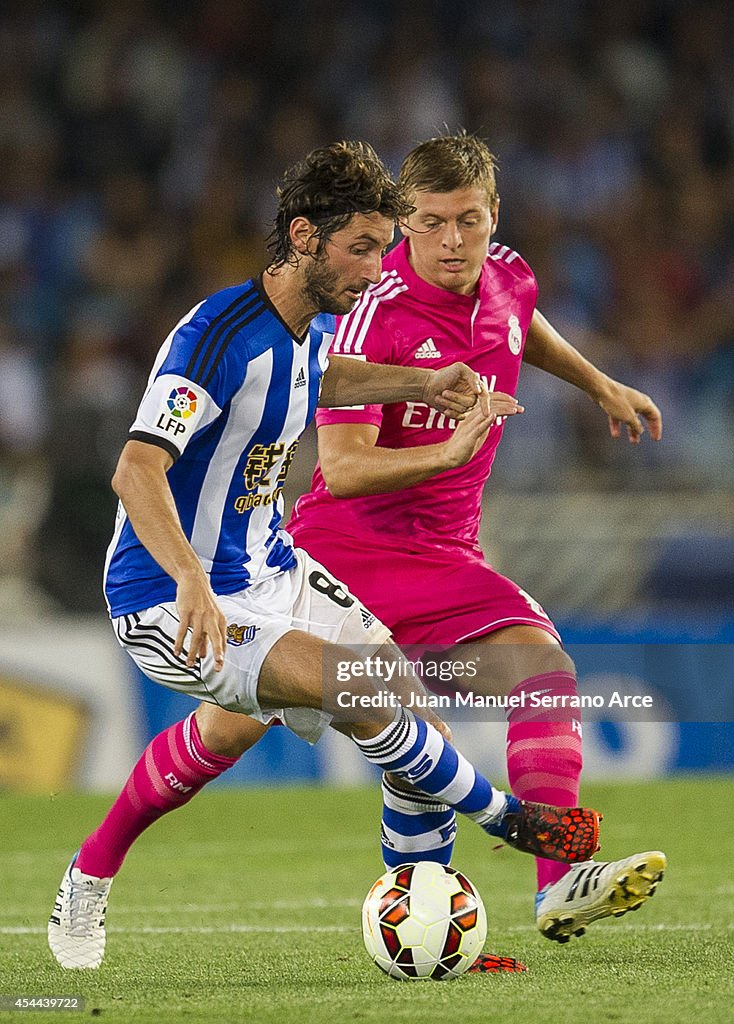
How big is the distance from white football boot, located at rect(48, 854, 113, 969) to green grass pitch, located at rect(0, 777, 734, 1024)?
0.23ft

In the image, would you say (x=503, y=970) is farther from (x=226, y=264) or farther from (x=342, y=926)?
(x=226, y=264)

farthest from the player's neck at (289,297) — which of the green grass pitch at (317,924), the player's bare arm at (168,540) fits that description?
the green grass pitch at (317,924)

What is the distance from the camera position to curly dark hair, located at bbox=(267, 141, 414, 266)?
15.2 feet

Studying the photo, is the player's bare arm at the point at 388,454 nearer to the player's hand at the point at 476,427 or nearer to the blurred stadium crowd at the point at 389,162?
the player's hand at the point at 476,427

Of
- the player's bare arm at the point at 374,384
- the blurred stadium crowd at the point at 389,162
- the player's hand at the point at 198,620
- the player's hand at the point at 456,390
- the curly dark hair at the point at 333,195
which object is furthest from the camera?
the blurred stadium crowd at the point at 389,162

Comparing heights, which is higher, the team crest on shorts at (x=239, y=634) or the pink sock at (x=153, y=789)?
the team crest on shorts at (x=239, y=634)

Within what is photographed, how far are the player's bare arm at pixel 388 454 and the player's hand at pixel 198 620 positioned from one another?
0.98 metres

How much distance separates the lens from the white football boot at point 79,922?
4.91 m

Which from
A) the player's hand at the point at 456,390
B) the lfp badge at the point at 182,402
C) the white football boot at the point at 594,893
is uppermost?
the player's hand at the point at 456,390

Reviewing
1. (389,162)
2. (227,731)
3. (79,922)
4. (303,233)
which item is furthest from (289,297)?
(389,162)

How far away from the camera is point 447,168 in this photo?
→ 17.3 feet

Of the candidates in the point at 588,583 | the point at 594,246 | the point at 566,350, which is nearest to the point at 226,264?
the point at 594,246

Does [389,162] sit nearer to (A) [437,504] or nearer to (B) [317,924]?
(A) [437,504]

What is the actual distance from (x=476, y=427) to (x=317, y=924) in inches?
81.3
